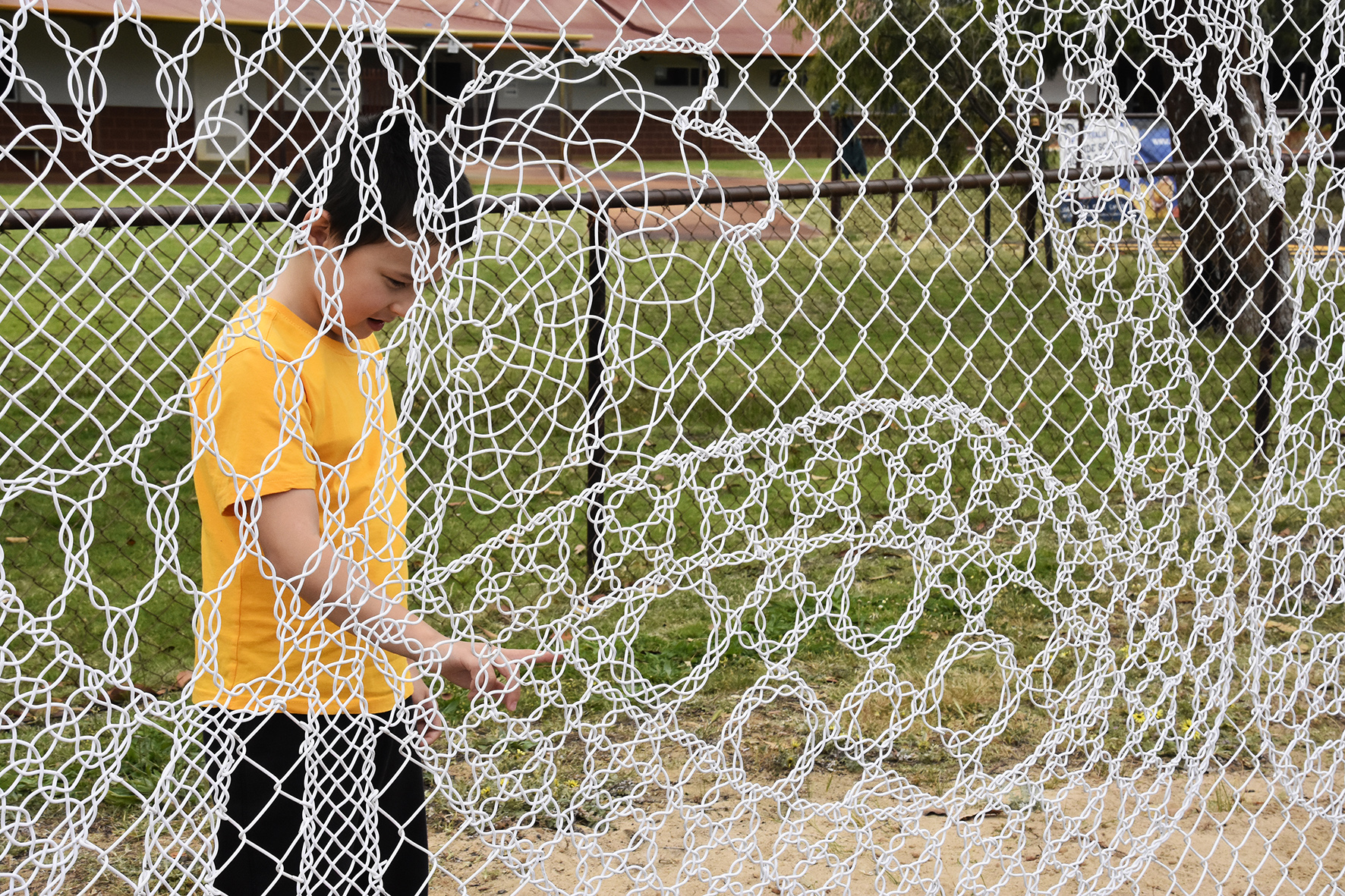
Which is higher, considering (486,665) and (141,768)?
(486,665)

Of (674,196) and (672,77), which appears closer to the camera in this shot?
(674,196)

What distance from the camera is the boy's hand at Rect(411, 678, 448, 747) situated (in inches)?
73.0

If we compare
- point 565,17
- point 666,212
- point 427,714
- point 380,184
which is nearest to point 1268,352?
point 666,212

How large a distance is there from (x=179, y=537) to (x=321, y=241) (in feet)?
11.8

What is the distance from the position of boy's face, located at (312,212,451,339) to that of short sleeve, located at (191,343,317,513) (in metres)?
0.12

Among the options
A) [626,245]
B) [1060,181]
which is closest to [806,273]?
[626,245]

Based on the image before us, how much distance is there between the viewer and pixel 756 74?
2838cm

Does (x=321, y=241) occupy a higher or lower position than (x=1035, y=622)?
higher

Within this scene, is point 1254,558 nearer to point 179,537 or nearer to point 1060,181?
point 1060,181

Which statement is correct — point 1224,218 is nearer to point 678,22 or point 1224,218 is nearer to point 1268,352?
point 1268,352

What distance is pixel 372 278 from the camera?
1604 millimetres

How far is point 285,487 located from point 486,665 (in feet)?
1.08

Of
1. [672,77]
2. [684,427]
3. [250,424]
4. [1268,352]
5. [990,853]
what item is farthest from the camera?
[672,77]

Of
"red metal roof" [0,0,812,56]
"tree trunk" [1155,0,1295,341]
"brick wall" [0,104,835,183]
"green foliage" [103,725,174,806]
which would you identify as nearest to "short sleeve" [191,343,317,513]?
"green foliage" [103,725,174,806]
